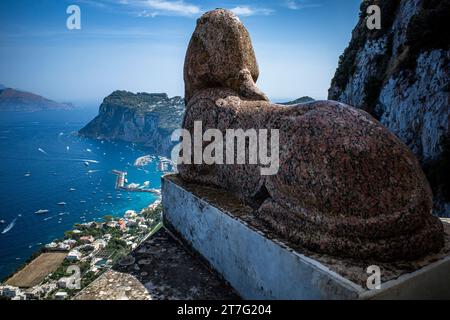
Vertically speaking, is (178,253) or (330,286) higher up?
(330,286)

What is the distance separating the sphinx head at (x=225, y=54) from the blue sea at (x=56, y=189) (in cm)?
4821

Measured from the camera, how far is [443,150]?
17.5 m

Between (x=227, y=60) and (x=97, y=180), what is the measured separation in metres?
85.5

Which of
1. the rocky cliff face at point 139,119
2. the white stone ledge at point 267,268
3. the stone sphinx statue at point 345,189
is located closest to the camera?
the white stone ledge at point 267,268

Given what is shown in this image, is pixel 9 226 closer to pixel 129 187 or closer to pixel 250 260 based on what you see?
pixel 129 187

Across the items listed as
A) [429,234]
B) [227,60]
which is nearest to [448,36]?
[227,60]

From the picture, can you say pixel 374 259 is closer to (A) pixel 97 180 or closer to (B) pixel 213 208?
(B) pixel 213 208

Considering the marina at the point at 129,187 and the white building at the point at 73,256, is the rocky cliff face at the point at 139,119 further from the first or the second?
the white building at the point at 73,256

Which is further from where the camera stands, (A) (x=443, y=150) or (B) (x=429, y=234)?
(A) (x=443, y=150)

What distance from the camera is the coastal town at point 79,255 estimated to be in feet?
115

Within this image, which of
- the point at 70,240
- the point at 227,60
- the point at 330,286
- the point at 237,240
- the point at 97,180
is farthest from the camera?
the point at 97,180

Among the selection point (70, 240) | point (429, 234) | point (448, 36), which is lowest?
point (70, 240)

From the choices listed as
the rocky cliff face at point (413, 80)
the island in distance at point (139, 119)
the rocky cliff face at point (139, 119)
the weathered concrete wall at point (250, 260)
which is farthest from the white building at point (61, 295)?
the rocky cliff face at point (139, 119)

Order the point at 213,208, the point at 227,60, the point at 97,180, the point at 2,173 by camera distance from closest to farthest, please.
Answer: the point at 213,208 → the point at 227,60 → the point at 97,180 → the point at 2,173
